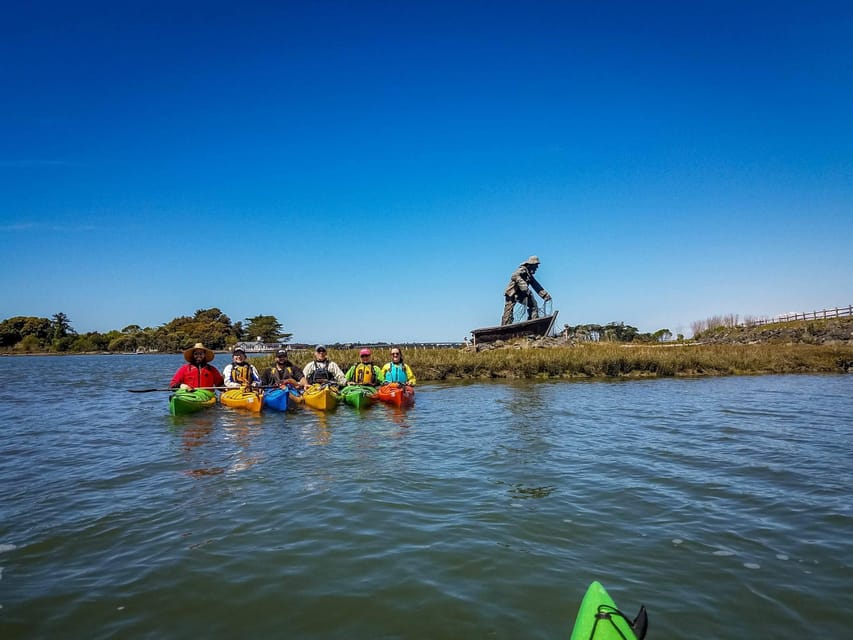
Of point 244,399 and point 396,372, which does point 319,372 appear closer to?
point 396,372

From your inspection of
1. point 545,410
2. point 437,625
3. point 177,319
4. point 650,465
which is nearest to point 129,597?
point 437,625

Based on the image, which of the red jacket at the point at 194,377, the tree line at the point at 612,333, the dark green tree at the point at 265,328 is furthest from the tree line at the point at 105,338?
the red jacket at the point at 194,377

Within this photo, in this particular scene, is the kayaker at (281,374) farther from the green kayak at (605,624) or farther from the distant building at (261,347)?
the distant building at (261,347)

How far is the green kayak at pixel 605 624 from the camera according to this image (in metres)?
3.18

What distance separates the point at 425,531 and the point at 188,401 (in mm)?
11566

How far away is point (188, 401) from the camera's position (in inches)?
604

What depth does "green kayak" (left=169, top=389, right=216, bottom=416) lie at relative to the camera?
15.2m

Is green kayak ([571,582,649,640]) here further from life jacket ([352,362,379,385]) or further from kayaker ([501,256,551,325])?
kayaker ([501,256,551,325])

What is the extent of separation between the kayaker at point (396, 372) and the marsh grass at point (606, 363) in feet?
29.0

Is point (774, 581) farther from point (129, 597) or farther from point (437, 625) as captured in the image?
point (129, 597)

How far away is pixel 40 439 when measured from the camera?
1239 cm

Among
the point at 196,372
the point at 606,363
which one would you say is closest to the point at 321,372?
the point at 196,372

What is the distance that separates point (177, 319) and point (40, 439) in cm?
15344

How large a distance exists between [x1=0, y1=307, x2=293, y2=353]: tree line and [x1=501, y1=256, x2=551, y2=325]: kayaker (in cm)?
10027
